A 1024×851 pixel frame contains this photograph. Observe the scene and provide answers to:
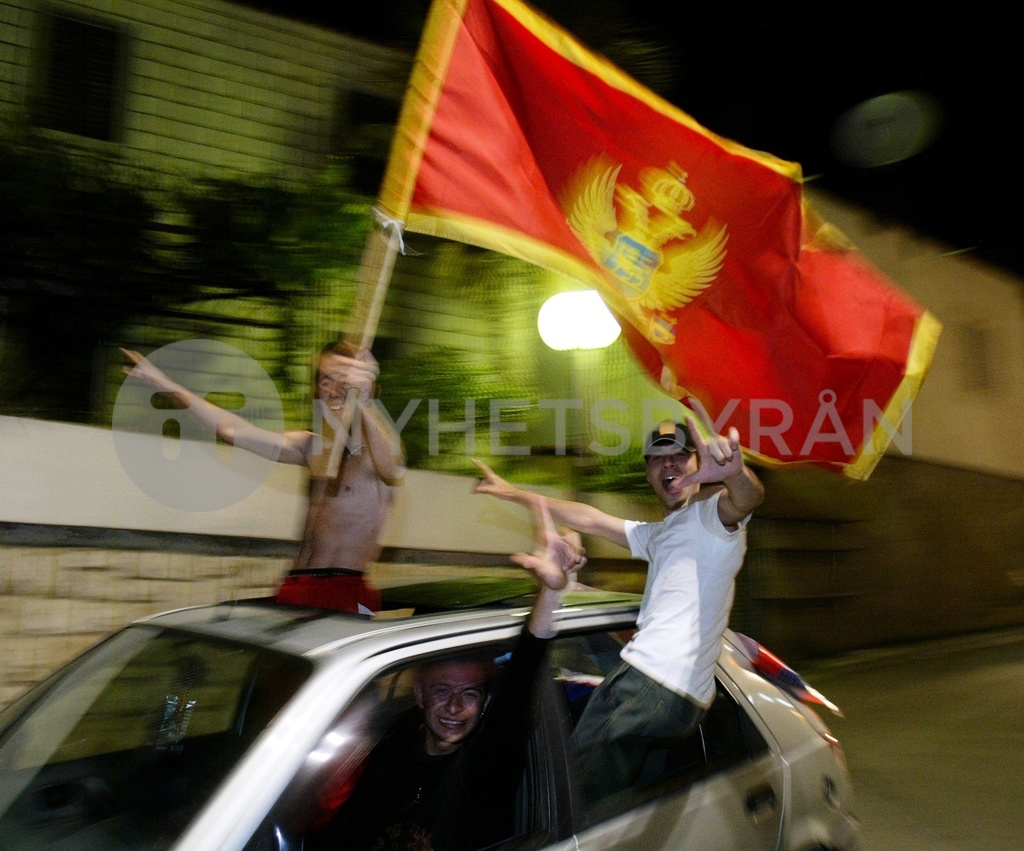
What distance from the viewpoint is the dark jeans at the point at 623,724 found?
2.60 m

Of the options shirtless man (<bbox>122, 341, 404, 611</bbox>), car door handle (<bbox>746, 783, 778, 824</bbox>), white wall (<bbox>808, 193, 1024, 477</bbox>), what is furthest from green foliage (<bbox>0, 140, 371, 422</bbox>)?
white wall (<bbox>808, 193, 1024, 477</bbox>)

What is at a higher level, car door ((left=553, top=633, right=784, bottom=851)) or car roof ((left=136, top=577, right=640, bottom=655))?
car roof ((left=136, top=577, right=640, bottom=655))

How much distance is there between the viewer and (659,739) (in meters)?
2.80

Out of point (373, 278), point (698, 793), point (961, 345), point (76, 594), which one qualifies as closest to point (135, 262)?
point (76, 594)

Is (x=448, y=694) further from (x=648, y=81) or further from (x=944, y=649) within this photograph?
(x=944, y=649)

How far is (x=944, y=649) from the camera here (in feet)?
37.8

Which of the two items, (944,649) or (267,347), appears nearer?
(267,347)

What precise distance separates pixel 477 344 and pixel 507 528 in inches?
67.5

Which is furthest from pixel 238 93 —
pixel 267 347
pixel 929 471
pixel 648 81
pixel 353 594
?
pixel 929 471

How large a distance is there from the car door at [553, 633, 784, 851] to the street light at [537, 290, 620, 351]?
3.82m

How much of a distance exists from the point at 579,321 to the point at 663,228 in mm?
2961

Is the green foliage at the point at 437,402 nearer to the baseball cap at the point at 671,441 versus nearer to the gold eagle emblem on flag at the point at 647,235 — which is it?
the gold eagle emblem on flag at the point at 647,235

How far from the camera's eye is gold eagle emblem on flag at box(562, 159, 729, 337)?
138 inches

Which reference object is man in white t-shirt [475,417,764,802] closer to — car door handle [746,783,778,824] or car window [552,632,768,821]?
car window [552,632,768,821]
